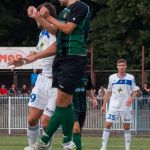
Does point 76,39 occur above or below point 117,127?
above

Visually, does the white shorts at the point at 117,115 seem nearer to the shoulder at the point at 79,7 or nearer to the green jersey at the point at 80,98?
the green jersey at the point at 80,98

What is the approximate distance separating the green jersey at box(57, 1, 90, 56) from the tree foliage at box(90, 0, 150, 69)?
139 feet

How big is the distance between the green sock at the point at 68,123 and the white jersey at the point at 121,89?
844cm

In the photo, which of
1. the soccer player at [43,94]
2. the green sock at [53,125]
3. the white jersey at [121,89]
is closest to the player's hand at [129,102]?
the white jersey at [121,89]

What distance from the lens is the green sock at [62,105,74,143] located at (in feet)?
34.5

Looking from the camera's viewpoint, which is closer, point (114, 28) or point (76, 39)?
point (76, 39)

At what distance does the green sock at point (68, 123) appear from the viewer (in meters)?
10.5

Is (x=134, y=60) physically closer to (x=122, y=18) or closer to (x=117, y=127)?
(x=122, y=18)

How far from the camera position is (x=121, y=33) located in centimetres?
5488

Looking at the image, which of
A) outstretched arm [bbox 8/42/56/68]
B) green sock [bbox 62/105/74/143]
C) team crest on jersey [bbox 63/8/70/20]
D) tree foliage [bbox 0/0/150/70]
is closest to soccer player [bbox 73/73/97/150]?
outstretched arm [bbox 8/42/56/68]

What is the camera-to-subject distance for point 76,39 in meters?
10.5

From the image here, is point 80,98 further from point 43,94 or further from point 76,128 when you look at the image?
point 43,94

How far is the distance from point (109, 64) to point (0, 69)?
10.6 meters

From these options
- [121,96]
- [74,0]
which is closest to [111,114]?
[121,96]
